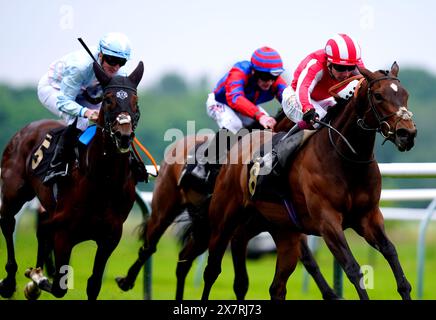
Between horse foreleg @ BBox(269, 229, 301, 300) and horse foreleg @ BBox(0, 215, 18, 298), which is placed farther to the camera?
horse foreleg @ BBox(0, 215, 18, 298)

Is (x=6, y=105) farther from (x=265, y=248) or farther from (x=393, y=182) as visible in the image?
(x=265, y=248)

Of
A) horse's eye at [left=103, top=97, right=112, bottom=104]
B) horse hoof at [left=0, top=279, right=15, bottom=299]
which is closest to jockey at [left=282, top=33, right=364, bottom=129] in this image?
horse's eye at [left=103, top=97, right=112, bottom=104]

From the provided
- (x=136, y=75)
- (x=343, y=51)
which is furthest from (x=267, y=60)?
(x=136, y=75)

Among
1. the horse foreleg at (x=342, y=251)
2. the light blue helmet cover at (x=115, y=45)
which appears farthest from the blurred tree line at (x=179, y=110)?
the horse foreleg at (x=342, y=251)

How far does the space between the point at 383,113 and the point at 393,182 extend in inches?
1176

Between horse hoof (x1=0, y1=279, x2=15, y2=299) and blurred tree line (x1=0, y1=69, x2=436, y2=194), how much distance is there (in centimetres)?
1758

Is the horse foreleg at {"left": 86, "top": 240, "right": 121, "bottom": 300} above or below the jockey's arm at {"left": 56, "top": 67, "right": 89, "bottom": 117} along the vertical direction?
below

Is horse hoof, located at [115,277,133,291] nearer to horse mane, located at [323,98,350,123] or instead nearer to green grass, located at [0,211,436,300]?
green grass, located at [0,211,436,300]

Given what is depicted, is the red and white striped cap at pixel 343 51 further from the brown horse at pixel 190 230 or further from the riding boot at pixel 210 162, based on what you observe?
the riding boot at pixel 210 162

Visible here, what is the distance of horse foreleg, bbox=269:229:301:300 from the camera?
7496 millimetres

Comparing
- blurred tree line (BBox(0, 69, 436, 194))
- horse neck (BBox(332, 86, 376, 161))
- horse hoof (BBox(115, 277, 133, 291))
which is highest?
horse neck (BBox(332, 86, 376, 161))

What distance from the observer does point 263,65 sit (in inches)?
317
